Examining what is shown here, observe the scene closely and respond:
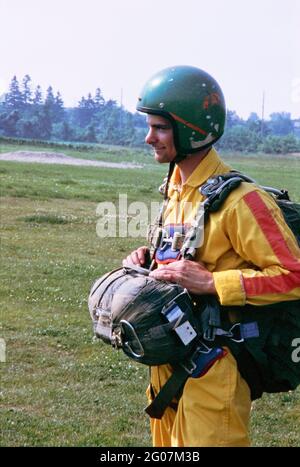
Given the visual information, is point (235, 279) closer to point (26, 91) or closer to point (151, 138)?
point (151, 138)

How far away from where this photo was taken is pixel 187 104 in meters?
3.83

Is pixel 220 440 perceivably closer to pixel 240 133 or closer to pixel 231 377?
pixel 231 377

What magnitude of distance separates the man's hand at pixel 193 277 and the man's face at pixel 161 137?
56cm

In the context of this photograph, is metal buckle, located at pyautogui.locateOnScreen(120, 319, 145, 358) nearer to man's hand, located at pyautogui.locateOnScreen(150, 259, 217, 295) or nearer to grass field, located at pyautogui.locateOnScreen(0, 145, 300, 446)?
man's hand, located at pyautogui.locateOnScreen(150, 259, 217, 295)

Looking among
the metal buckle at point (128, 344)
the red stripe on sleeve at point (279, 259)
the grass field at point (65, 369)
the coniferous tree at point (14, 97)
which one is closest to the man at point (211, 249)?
the red stripe on sleeve at point (279, 259)

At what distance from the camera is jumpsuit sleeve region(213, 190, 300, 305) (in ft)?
11.5

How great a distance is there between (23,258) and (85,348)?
5.92m

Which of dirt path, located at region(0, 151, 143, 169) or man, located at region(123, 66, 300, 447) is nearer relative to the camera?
man, located at region(123, 66, 300, 447)

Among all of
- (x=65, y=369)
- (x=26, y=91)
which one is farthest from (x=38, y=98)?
(x=65, y=369)

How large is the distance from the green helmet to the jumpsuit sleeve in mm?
460

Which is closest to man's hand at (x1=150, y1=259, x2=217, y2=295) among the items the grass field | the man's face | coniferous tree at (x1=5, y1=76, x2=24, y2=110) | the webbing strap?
the webbing strap

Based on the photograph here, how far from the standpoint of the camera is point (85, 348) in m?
8.55
